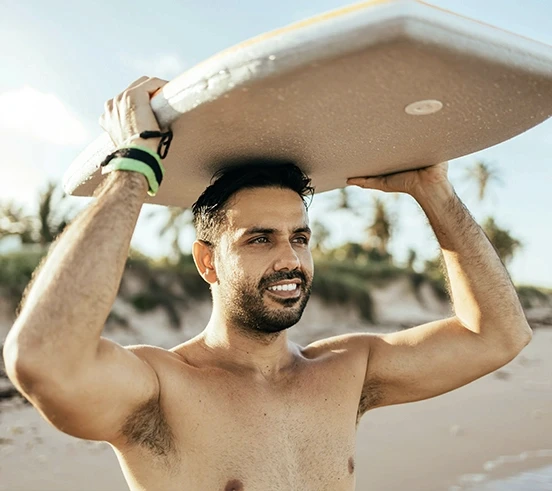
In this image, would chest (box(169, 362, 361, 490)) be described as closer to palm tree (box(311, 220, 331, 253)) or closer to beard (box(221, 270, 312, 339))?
beard (box(221, 270, 312, 339))

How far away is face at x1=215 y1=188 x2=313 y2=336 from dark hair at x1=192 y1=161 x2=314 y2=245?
0.03 meters

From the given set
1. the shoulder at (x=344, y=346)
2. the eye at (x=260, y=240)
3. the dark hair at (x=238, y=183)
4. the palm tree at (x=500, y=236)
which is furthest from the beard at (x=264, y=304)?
the palm tree at (x=500, y=236)

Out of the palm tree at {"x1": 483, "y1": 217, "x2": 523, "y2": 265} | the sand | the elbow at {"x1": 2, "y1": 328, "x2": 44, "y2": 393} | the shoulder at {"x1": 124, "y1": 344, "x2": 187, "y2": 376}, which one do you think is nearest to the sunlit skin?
the shoulder at {"x1": 124, "y1": 344, "x2": 187, "y2": 376}

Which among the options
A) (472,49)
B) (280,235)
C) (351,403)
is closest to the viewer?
(472,49)

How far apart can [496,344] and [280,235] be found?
3.28 feet

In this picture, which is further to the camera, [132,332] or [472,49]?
[132,332]

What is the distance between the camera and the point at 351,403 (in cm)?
229

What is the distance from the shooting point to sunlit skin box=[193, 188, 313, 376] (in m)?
2.06

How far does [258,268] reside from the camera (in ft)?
6.79

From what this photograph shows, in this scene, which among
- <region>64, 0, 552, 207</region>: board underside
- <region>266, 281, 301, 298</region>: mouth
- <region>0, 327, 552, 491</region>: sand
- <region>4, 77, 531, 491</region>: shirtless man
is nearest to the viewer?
<region>64, 0, 552, 207</region>: board underside

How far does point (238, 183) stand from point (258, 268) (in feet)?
1.04

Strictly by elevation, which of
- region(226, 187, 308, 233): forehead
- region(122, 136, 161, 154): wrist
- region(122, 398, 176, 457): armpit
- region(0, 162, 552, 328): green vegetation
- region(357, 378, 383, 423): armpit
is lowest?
region(0, 162, 552, 328): green vegetation

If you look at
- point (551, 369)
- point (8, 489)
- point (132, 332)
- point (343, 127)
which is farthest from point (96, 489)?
point (551, 369)

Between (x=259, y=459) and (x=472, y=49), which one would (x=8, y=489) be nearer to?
(x=259, y=459)
